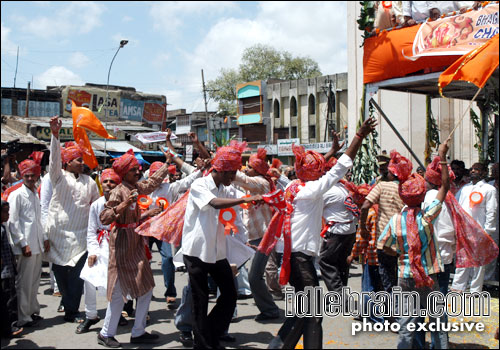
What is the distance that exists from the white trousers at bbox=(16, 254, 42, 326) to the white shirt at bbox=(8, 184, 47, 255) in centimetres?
14

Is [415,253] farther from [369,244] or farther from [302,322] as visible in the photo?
[369,244]

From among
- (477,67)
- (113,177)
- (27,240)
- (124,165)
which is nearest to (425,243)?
(477,67)

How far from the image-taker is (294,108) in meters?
53.2

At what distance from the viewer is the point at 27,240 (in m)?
6.61

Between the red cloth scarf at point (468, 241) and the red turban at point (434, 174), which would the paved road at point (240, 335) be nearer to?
the red cloth scarf at point (468, 241)

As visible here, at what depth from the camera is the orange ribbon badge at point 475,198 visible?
7.82 meters

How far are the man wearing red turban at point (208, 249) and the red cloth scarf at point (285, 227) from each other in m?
0.49

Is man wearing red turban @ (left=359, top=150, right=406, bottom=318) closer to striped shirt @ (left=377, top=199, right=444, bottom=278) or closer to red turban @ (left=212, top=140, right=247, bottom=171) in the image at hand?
striped shirt @ (left=377, top=199, right=444, bottom=278)

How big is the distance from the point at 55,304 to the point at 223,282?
370 centimetres

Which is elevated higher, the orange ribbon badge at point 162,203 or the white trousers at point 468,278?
the orange ribbon badge at point 162,203

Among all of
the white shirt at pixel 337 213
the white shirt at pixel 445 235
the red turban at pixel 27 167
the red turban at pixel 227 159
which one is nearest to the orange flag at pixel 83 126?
the red turban at pixel 27 167

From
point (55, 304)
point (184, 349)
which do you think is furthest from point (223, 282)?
point (55, 304)

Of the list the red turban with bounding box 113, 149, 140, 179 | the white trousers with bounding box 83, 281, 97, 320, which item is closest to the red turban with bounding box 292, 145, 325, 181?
the red turban with bounding box 113, 149, 140, 179

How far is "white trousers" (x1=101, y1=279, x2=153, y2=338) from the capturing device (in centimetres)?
572
